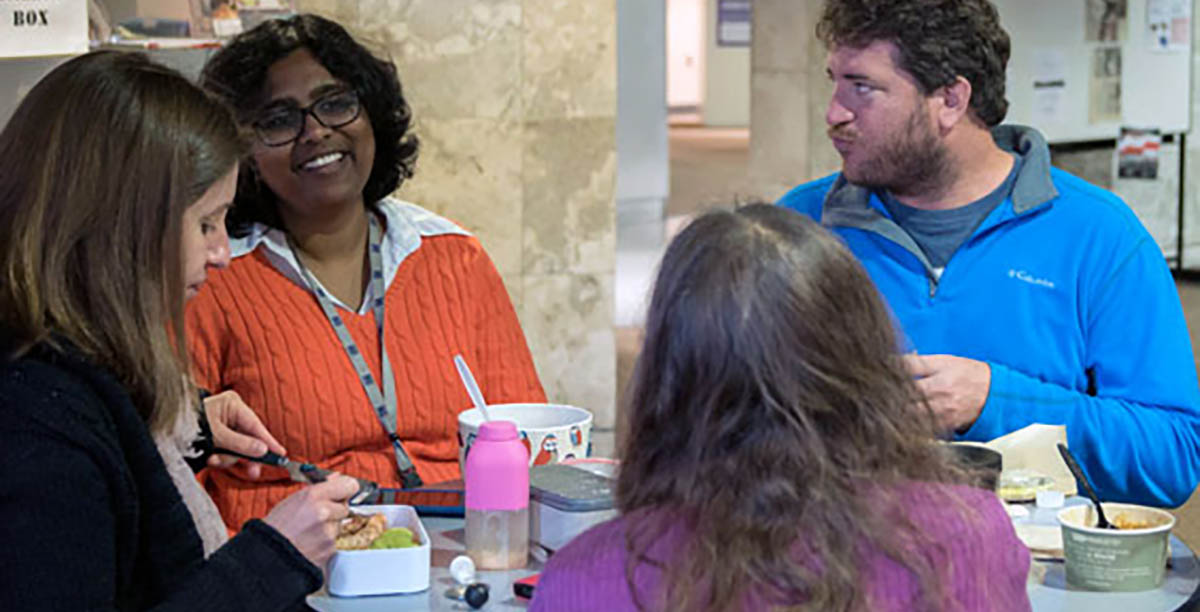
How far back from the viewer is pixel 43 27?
3115mm

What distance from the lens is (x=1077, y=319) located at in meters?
2.57

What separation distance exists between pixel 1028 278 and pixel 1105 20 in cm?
720

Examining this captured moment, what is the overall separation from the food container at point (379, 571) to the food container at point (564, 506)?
177 mm

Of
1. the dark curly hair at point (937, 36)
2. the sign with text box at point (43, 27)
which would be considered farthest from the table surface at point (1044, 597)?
the sign with text box at point (43, 27)

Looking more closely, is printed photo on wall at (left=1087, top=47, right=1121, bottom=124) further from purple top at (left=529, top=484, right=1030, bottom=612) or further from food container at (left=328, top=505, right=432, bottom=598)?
purple top at (left=529, top=484, right=1030, bottom=612)

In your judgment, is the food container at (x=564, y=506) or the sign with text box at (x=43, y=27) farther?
the sign with text box at (x=43, y=27)

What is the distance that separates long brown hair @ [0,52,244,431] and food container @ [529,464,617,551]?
52cm

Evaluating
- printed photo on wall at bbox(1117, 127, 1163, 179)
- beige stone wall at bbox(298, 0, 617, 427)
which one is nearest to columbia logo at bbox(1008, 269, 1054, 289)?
beige stone wall at bbox(298, 0, 617, 427)

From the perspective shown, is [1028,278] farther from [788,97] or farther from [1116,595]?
[788,97]

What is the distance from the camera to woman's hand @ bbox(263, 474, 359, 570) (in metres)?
1.83

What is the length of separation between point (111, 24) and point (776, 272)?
8.09 ft

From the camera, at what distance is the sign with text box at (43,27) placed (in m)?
3.04

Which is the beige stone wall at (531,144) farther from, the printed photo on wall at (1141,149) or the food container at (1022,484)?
the printed photo on wall at (1141,149)

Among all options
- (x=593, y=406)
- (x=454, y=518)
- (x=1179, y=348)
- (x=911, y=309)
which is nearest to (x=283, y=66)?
(x=454, y=518)
